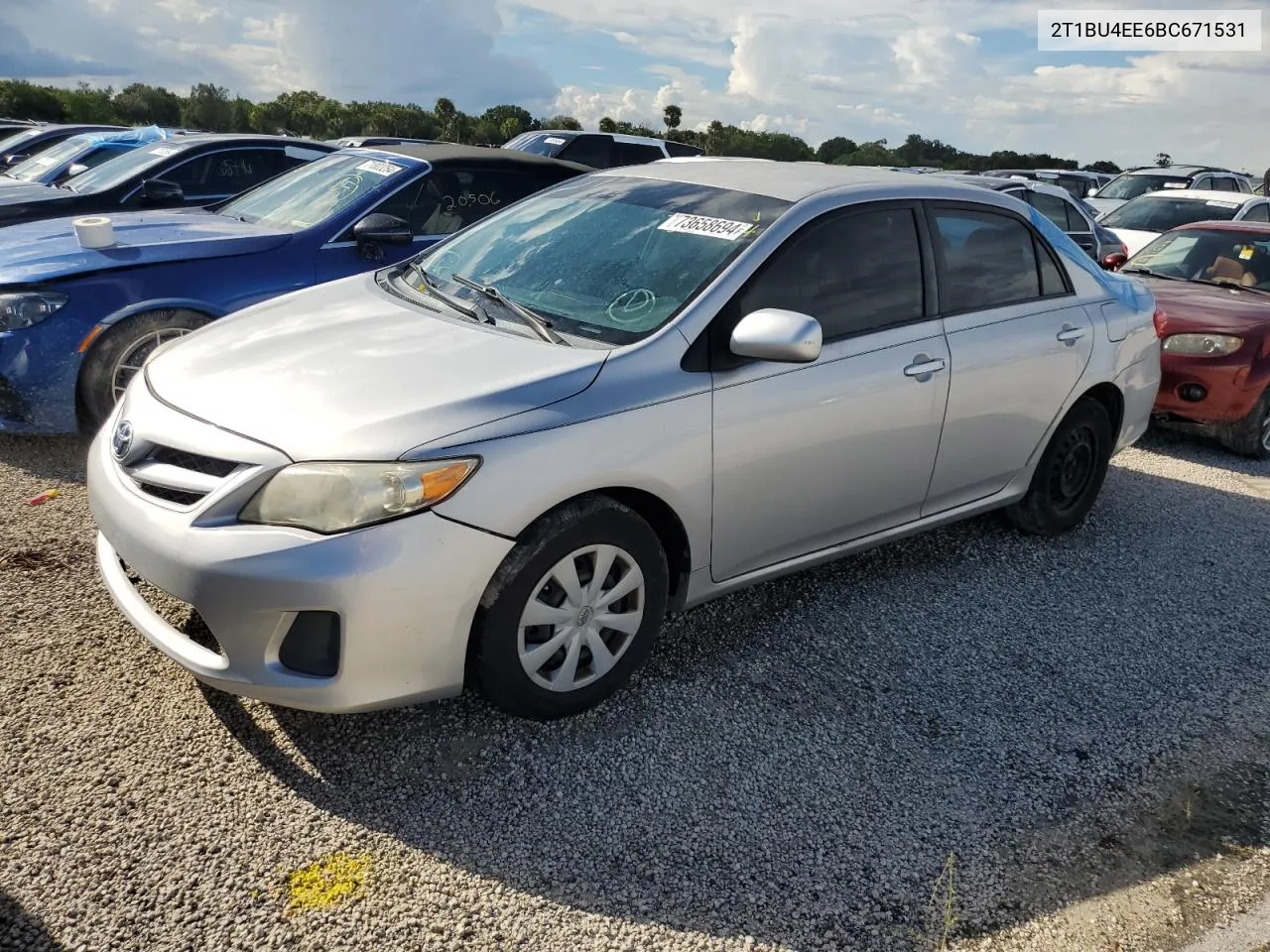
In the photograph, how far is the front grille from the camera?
8.89 feet

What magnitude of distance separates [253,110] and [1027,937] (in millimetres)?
60173

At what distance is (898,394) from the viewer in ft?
12.3

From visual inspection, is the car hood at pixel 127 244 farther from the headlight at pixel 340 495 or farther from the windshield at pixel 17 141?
the windshield at pixel 17 141

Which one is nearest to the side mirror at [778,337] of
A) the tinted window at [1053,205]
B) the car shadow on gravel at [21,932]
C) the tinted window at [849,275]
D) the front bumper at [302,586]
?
the tinted window at [849,275]

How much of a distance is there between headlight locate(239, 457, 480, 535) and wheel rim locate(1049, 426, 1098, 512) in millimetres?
3327

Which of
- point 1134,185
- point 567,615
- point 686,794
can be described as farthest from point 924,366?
point 1134,185

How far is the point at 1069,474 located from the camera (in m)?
4.89

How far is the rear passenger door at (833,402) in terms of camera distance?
10.8 ft

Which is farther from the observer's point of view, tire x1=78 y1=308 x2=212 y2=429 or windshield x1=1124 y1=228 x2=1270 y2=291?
windshield x1=1124 y1=228 x2=1270 y2=291

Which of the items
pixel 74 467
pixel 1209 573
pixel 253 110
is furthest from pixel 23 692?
pixel 253 110

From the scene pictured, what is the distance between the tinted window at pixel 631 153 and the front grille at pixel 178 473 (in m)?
11.5

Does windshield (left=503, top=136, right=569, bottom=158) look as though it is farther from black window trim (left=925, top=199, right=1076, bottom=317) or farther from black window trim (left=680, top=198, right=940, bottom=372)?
black window trim (left=680, top=198, right=940, bottom=372)

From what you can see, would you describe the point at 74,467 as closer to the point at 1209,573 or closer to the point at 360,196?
the point at 360,196

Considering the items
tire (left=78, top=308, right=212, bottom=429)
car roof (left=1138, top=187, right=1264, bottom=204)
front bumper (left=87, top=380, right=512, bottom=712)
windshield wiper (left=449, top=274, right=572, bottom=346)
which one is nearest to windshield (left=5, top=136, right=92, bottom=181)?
tire (left=78, top=308, right=212, bottom=429)
